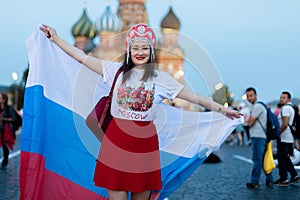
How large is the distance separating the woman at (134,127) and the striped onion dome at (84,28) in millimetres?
69409

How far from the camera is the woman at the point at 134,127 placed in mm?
3881

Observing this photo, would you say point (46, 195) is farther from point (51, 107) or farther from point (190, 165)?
point (190, 165)

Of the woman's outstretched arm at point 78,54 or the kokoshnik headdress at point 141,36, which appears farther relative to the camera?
the woman's outstretched arm at point 78,54

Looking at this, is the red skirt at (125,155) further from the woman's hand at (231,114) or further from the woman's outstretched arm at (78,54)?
the woman's hand at (231,114)

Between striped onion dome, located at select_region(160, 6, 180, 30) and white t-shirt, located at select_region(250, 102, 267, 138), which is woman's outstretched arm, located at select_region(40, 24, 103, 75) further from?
striped onion dome, located at select_region(160, 6, 180, 30)

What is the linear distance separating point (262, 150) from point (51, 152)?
459 cm

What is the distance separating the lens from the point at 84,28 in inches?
2849

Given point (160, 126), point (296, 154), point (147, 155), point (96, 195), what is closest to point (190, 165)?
point (160, 126)

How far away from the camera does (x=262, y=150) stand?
8711 mm

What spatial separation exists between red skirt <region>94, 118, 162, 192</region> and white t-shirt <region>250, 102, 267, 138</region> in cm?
510

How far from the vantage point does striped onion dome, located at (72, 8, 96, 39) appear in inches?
2849

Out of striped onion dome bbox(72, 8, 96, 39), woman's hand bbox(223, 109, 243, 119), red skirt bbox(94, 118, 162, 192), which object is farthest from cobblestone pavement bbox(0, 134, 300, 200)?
striped onion dome bbox(72, 8, 96, 39)

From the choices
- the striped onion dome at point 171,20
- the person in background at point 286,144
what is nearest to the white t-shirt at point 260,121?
the person in background at point 286,144

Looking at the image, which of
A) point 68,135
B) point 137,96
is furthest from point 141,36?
point 68,135
